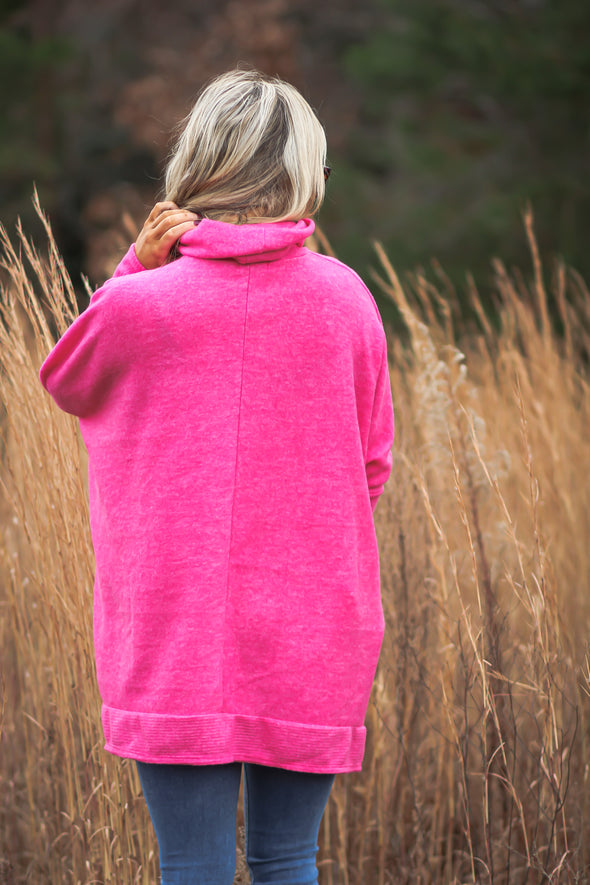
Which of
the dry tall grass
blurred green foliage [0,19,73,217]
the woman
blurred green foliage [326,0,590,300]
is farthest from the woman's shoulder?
blurred green foliage [0,19,73,217]

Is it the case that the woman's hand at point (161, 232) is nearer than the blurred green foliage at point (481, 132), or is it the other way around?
the woman's hand at point (161, 232)

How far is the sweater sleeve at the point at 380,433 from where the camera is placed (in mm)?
1166

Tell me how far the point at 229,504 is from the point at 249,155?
41 centimetres

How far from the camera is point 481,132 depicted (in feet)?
24.0

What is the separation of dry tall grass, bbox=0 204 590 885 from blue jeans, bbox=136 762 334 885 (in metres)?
0.37

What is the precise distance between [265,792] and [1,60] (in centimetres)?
839

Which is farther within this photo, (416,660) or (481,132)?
(481,132)

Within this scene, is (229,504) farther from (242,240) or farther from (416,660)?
(416,660)

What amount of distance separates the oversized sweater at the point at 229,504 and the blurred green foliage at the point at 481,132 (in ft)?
18.3

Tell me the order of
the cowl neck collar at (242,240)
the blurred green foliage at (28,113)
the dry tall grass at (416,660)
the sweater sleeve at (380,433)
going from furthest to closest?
the blurred green foliage at (28,113)
the dry tall grass at (416,660)
the sweater sleeve at (380,433)
the cowl neck collar at (242,240)

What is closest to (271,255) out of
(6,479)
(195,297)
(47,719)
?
(195,297)

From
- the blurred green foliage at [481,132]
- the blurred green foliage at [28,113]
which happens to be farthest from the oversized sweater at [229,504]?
the blurred green foliage at [28,113]

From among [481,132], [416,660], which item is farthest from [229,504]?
[481,132]

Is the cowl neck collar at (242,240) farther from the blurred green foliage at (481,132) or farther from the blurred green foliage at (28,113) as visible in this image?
the blurred green foliage at (28,113)
